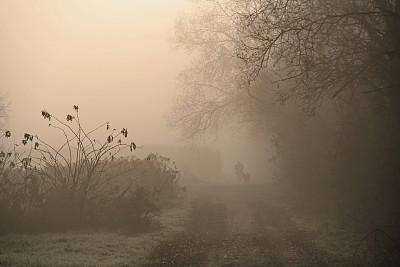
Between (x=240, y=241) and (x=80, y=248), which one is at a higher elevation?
(x=80, y=248)

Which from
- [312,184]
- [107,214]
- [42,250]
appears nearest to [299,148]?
[312,184]

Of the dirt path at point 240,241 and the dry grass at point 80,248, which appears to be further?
the dirt path at point 240,241

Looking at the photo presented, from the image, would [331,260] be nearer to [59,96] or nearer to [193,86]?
[193,86]

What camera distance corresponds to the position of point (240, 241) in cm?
978

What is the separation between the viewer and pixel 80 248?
891 centimetres

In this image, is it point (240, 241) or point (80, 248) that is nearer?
point (80, 248)

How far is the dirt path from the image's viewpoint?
26.0 ft

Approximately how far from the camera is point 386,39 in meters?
8.27

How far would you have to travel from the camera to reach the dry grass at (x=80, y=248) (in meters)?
7.66

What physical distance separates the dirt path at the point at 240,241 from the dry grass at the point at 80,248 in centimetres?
45

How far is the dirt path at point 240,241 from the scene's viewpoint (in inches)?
313

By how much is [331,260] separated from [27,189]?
9.13m

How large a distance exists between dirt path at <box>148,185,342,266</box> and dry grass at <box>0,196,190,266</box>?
1.49 ft

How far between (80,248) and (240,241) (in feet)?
12.5
